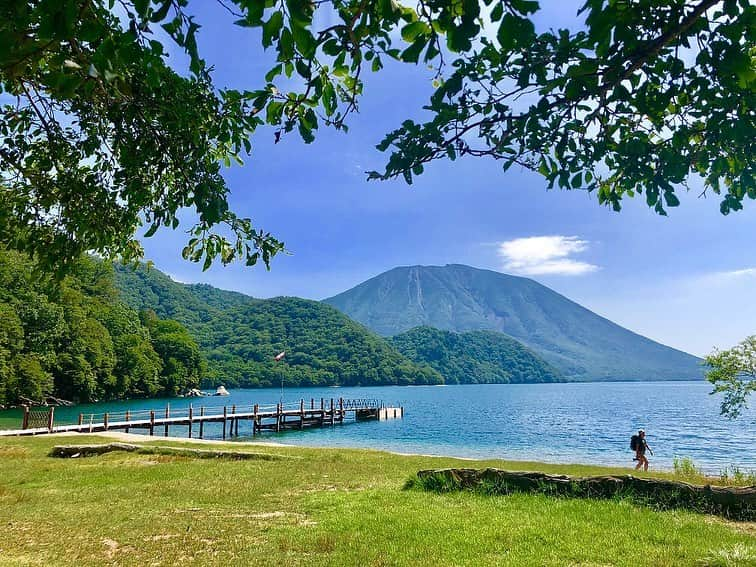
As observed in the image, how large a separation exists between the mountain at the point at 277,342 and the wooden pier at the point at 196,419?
3012 inches

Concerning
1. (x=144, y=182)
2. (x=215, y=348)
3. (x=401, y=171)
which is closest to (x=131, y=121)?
(x=144, y=182)

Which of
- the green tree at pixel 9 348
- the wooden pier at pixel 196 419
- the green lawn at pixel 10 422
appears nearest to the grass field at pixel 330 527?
the wooden pier at pixel 196 419

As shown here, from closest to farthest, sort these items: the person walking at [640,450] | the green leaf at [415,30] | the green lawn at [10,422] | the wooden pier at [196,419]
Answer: the green leaf at [415,30], the person walking at [640,450], the wooden pier at [196,419], the green lawn at [10,422]

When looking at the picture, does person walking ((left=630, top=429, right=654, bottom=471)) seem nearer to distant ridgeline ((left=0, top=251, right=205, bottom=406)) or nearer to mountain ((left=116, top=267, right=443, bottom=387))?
distant ridgeline ((left=0, top=251, right=205, bottom=406))

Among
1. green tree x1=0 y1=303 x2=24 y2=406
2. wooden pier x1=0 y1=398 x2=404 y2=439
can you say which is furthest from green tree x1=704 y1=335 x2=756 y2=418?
green tree x1=0 y1=303 x2=24 y2=406

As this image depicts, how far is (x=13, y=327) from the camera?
56844mm

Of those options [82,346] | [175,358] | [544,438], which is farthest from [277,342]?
[544,438]

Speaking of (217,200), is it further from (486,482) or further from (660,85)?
(486,482)

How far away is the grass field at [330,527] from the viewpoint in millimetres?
6027

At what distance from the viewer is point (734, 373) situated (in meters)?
20.0

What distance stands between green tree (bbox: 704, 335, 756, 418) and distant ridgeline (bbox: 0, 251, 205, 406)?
131 feet

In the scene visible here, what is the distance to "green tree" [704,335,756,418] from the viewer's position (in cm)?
1970

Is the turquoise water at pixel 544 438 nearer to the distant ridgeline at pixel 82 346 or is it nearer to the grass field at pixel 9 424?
the grass field at pixel 9 424

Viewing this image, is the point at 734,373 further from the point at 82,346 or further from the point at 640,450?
the point at 82,346
